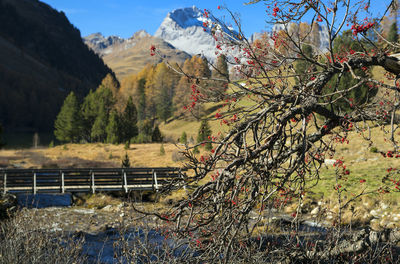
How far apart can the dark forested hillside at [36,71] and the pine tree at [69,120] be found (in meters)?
52.3

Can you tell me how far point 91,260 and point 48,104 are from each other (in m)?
117

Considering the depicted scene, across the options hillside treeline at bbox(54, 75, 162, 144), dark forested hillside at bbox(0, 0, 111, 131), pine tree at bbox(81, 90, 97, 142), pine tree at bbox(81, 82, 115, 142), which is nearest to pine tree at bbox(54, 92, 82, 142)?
hillside treeline at bbox(54, 75, 162, 144)

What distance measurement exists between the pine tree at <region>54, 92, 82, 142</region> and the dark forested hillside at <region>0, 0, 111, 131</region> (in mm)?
52271

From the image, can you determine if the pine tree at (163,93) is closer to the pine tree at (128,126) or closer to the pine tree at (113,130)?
the pine tree at (128,126)

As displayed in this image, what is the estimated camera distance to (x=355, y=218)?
42.0 feet

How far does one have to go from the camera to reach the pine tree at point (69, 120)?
5388cm

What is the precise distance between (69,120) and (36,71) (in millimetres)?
108314

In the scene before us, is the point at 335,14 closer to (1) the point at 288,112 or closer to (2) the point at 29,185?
(1) the point at 288,112

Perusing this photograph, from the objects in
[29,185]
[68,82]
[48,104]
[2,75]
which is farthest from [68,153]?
[68,82]

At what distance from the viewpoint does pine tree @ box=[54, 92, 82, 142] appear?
177 feet

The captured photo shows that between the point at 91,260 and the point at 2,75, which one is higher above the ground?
the point at 2,75

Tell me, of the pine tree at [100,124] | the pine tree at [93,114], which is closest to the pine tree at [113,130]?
the pine tree at [100,124]

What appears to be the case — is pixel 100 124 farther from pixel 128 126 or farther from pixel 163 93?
pixel 163 93

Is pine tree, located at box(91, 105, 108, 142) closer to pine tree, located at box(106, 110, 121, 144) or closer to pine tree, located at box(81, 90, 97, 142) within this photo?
pine tree, located at box(81, 90, 97, 142)
